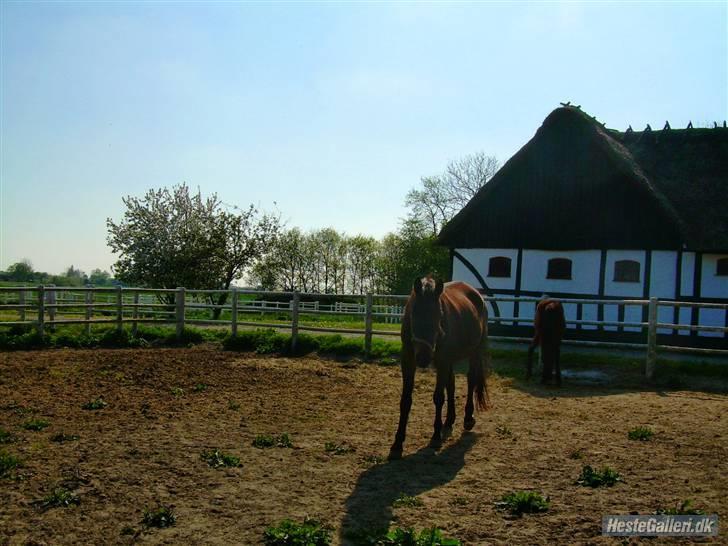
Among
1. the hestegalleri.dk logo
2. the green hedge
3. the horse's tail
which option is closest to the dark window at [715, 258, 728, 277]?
the green hedge

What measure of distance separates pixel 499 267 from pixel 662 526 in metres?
15.8

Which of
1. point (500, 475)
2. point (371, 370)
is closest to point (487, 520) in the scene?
point (500, 475)

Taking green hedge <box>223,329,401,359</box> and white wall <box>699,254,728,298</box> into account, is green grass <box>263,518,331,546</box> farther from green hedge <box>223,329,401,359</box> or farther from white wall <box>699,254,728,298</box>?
white wall <box>699,254,728,298</box>

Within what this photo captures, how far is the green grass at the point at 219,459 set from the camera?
5133 mm

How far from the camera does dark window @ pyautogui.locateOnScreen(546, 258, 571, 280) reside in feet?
59.8

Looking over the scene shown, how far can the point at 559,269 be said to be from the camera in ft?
60.2

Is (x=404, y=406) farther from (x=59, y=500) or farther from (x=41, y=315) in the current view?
(x=41, y=315)

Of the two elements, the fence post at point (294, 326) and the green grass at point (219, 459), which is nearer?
the green grass at point (219, 459)

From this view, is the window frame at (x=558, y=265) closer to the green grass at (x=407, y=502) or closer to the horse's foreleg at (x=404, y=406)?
the horse's foreleg at (x=404, y=406)

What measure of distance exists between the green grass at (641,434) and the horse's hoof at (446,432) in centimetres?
187

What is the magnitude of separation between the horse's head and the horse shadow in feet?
2.94

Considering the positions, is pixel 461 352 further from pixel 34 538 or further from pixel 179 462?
pixel 34 538

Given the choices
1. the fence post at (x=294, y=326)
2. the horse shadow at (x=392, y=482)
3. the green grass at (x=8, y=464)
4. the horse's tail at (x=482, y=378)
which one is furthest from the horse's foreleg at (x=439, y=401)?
the fence post at (x=294, y=326)

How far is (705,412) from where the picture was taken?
764 cm
